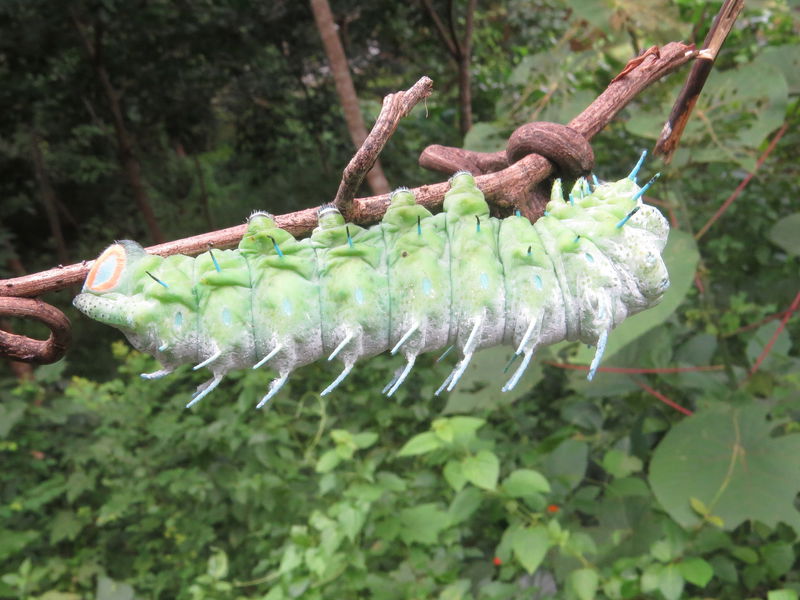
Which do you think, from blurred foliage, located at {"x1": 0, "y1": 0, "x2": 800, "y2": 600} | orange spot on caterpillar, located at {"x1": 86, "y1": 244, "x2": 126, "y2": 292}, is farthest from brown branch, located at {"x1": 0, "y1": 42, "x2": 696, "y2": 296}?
blurred foliage, located at {"x1": 0, "y1": 0, "x2": 800, "y2": 600}

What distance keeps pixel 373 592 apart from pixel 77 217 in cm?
671

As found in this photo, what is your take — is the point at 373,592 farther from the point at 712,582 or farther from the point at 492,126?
the point at 492,126

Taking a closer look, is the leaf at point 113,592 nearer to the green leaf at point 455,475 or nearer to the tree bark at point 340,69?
the green leaf at point 455,475

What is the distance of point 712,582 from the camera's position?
8.23 ft

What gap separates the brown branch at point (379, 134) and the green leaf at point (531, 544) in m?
1.29

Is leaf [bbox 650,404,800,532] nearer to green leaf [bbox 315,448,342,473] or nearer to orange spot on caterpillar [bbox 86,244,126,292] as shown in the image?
green leaf [bbox 315,448,342,473]

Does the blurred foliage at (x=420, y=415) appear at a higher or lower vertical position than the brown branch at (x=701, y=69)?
lower

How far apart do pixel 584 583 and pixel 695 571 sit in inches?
12.3

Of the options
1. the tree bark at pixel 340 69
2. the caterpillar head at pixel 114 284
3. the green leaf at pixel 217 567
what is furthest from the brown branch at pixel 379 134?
the tree bark at pixel 340 69

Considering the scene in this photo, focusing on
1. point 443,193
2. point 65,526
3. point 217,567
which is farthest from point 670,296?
point 65,526

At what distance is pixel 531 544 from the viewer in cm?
199

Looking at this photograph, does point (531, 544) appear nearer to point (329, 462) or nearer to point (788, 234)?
point (329, 462)

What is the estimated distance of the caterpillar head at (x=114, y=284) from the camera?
1070 mm

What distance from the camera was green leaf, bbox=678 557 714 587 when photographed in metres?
1.88
